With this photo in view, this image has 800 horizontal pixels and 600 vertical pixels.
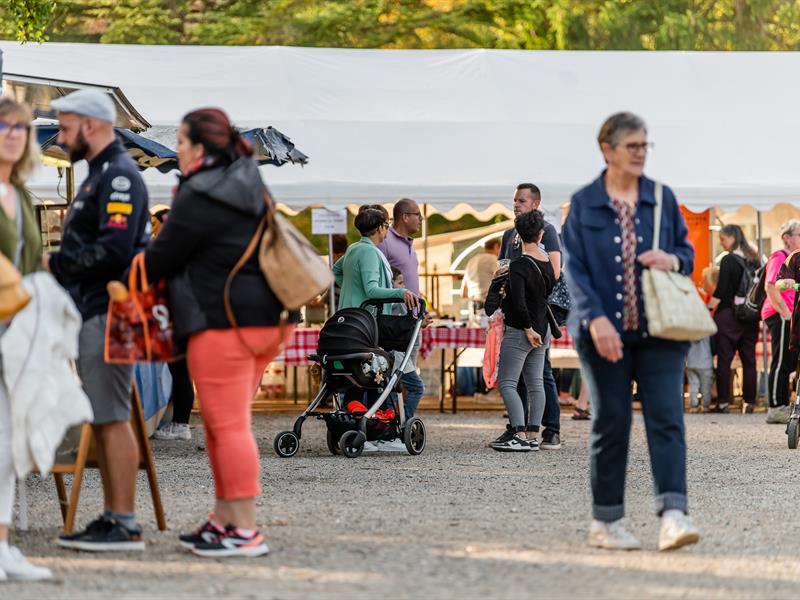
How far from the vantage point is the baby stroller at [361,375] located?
36.2 feet

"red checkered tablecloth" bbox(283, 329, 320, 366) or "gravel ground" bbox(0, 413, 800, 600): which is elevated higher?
"red checkered tablecloth" bbox(283, 329, 320, 366)

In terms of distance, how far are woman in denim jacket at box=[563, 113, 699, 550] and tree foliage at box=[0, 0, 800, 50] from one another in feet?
82.2

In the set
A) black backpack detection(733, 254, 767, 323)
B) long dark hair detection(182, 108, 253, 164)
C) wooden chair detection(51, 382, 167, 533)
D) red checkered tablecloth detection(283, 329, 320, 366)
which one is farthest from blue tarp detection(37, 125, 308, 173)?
black backpack detection(733, 254, 767, 323)

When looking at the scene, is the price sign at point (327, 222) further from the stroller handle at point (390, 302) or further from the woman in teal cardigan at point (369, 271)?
the stroller handle at point (390, 302)

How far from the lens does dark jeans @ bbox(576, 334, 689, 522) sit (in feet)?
21.5

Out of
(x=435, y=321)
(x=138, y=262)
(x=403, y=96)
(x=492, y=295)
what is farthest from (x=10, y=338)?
(x=403, y=96)

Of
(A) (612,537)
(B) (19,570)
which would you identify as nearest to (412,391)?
(A) (612,537)

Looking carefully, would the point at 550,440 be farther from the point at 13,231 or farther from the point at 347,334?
the point at 13,231

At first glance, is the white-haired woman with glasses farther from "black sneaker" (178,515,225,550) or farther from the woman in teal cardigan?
the woman in teal cardigan

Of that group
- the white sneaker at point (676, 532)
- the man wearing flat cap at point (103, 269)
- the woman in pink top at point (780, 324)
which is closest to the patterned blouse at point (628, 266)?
the white sneaker at point (676, 532)

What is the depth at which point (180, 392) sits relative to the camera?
42.5 feet

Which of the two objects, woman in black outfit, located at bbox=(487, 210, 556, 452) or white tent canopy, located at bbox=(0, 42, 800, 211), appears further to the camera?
white tent canopy, located at bbox=(0, 42, 800, 211)

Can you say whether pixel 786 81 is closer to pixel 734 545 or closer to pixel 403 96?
pixel 403 96

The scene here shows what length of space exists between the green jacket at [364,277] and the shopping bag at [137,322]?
4980 mm
